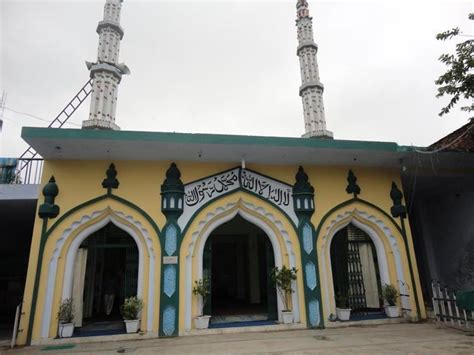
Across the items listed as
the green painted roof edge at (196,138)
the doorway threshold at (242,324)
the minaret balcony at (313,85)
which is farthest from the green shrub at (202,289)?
the minaret balcony at (313,85)

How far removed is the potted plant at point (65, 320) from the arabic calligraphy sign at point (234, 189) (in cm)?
283

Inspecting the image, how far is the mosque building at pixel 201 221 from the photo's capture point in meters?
6.75

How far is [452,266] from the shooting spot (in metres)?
10.1

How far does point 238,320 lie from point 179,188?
11.6 ft

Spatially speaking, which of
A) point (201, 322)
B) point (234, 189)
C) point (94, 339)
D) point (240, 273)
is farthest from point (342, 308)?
point (240, 273)

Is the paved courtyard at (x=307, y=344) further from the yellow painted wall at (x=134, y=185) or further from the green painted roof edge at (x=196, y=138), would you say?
the green painted roof edge at (x=196, y=138)

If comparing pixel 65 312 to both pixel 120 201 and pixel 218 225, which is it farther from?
pixel 218 225

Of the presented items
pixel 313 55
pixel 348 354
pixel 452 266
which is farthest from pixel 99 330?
pixel 313 55

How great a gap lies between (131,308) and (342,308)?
15.9 feet

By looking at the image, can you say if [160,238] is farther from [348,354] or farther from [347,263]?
[347,263]

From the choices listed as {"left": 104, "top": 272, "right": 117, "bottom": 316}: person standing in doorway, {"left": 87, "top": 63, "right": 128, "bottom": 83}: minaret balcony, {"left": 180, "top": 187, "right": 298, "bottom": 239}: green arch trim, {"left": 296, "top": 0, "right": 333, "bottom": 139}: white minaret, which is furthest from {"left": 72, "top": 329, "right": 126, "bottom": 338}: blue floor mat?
{"left": 296, "top": 0, "right": 333, "bottom": 139}: white minaret

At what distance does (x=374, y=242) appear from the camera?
Answer: 8508mm

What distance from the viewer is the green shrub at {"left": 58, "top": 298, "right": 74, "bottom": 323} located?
21.2 ft

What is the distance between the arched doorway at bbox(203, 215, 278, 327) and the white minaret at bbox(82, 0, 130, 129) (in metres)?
6.41
